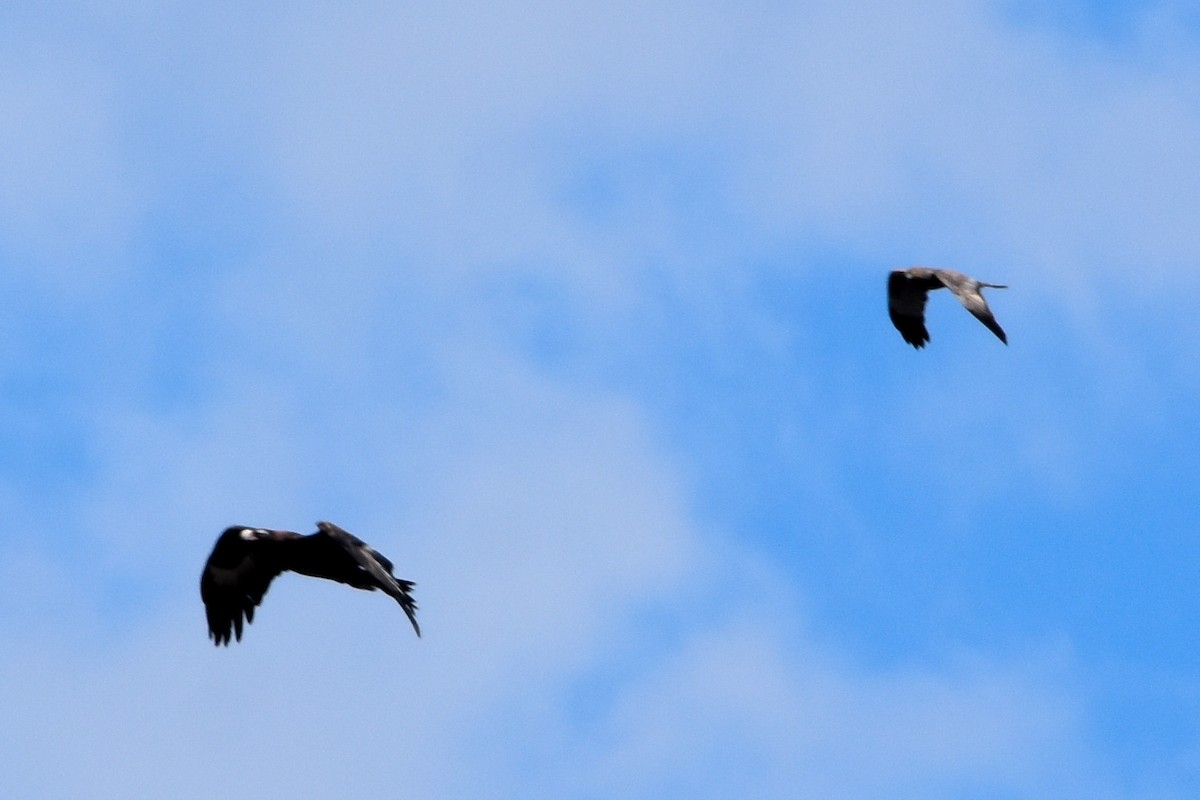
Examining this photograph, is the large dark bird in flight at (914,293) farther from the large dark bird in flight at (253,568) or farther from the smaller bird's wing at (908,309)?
the large dark bird in flight at (253,568)

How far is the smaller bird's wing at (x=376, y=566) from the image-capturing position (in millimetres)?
27000

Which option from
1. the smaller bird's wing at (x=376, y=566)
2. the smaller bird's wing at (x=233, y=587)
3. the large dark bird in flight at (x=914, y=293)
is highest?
the large dark bird in flight at (x=914, y=293)

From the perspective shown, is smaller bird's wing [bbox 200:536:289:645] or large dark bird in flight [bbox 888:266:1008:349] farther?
large dark bird in flight [bbox 888:266:1008:349]

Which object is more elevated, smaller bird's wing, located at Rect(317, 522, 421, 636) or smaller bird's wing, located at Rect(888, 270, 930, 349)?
smaller bird's wing, located at Rect(888, 270, 930, 349)

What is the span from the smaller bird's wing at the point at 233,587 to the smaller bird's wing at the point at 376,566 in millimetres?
2356

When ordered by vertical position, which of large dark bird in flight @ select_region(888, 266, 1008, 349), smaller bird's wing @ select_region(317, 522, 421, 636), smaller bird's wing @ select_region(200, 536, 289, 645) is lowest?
smaller bird's wing @ select_region(317, 522, 421, 636)

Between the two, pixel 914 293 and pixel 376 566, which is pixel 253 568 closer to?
pixel 376 566

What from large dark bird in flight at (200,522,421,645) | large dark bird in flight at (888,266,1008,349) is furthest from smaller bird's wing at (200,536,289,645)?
large dark bird in flight at (888,266,1008,349)

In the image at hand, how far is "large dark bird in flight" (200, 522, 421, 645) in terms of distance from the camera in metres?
29.5

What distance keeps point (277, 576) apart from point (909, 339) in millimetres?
11483

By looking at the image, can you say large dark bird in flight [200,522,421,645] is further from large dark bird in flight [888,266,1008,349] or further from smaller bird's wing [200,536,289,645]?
large dark bird in flight [888,266,1008,349]

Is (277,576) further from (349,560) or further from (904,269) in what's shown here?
(904,269)

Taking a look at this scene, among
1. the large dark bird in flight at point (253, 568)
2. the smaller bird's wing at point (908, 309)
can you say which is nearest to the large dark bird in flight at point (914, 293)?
the smaller bird's wing at point (908, 309)

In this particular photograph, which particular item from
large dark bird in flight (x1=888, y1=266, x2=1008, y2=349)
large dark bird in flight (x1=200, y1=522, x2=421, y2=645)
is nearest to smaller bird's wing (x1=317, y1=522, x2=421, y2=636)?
large dark bird in flight (x1=200, y1=522, x2=421, y2=645)
